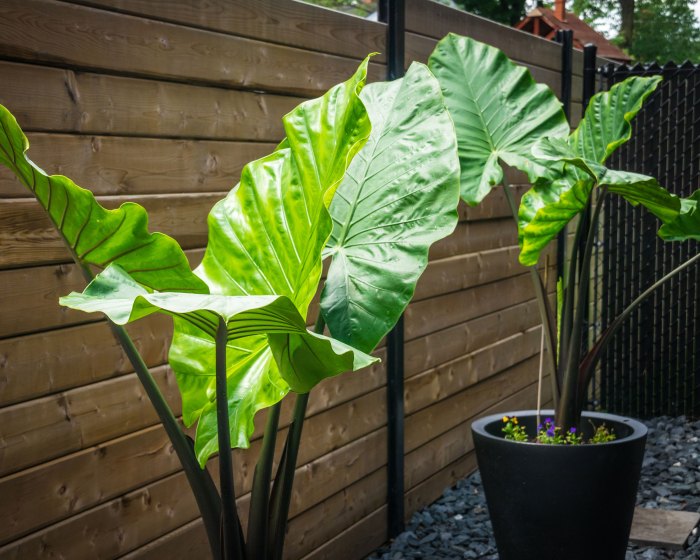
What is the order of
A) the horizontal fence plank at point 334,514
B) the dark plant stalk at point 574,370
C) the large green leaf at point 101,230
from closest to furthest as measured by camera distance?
the large green leaf at point 101,230, the horizontal fence plank at point 334,514, the dark plant stalk at point 574,370

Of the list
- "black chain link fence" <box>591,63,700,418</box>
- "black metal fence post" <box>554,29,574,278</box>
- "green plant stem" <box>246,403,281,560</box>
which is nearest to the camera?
"green plant stem" <box>246,403,281,560</box>

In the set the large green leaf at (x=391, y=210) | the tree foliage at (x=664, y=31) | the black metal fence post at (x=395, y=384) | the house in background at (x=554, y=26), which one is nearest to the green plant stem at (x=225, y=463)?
the large green leaf at (x=391, y=210)

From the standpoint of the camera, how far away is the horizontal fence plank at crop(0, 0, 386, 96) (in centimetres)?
160

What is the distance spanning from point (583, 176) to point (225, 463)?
71.8 inches

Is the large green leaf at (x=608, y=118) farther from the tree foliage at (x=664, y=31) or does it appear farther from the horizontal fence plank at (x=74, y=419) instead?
the tree foliage at (x=664, y=31)

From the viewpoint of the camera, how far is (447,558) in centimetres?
279

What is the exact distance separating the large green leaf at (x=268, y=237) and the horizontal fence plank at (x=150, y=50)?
427mm

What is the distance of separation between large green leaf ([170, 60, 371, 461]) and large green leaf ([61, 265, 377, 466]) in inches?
5.2

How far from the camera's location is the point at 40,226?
1652 mm

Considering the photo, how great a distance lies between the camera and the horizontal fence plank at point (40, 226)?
5.22 ft

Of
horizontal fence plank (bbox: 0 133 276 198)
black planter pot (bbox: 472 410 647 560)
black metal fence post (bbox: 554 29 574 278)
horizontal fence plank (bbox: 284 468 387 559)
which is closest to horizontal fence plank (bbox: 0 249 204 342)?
horizontal fence plank (bbox: 0 133 276 198)

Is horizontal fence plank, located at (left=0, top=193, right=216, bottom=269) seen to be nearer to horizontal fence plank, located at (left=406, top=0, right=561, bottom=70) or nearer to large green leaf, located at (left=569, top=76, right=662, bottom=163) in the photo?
horizontal fence plank, located at (left=406, top=0, right=561, bottom=70)

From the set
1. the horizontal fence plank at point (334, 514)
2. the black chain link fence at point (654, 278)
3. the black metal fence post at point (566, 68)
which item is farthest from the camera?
the black chain link fence at point (654, 278)

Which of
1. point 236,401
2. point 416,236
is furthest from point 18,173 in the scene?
point 416,236
